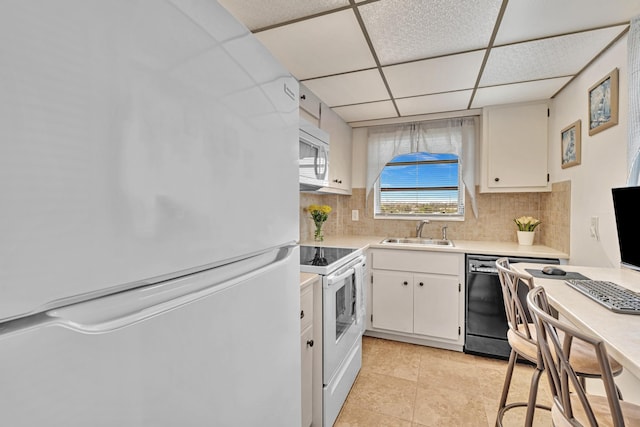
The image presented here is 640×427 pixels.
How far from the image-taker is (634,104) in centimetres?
142

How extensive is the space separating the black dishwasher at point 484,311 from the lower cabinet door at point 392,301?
1.57ft

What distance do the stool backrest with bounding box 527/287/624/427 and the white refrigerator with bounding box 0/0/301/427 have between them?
33.8 inches

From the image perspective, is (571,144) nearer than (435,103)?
Yes

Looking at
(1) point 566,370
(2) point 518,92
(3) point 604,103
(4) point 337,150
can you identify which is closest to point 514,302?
(1) point 566,370

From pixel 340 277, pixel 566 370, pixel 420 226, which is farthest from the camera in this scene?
pixel 420 226

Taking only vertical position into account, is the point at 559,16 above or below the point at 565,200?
above

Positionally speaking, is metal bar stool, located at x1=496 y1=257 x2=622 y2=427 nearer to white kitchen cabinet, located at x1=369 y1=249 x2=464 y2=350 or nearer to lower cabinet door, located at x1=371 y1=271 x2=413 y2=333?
white kitchen cabinet, located at x1=369 y1=249 x2=464 y2=350

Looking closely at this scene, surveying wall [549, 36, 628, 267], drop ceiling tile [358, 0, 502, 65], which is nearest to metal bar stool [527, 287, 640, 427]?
wall [549, 36, 628, 267]

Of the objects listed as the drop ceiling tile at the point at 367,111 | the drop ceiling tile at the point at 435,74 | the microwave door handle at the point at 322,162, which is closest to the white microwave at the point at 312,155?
the microwave door handle at the point at 322,162

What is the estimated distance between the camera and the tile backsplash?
7.93 feet

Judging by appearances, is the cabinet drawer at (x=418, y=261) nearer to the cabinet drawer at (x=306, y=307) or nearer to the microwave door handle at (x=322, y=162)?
the microwave door handle at (x=322, y=162)

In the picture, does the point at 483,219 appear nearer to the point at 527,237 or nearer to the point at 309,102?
the point at 527,237

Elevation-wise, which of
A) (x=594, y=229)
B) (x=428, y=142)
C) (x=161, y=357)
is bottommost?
(x=161, y=357)

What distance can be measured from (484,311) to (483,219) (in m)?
1.01
